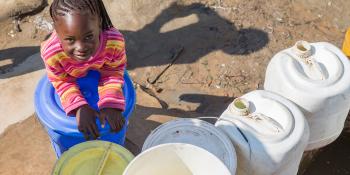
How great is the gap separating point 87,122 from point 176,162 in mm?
444

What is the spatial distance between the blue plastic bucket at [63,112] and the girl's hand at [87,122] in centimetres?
6

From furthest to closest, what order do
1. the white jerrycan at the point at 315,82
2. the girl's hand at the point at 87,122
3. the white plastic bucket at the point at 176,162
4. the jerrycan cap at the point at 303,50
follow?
the jerrycan cap at the point at 303,50, the white jerrycan at the point at 315,82, the girl's hand at the point at 87,122, the white plastic bucket at the point at 176,162

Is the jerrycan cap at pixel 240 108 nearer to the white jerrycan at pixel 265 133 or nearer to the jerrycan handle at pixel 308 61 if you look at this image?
the white jerrycan at pixel 265 133

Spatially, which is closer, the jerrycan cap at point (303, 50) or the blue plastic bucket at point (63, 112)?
the blue plastic bucket at point (63, 112)

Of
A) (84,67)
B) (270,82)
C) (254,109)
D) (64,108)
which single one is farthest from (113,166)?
(270,82)

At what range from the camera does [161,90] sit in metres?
3.52

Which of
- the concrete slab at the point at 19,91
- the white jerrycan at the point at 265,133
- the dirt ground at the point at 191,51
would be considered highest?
the white jerrycan at the point at 265,133

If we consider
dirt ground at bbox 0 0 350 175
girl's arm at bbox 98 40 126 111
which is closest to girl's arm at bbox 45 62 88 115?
girl's arm at bbox 98 40 126 111

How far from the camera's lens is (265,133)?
7.92ft

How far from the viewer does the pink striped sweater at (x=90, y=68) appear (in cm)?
229

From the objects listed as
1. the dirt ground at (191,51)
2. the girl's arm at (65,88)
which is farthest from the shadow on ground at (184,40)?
the girl's arm at (65,88)

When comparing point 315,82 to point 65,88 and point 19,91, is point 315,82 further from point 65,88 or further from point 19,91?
point 19,91

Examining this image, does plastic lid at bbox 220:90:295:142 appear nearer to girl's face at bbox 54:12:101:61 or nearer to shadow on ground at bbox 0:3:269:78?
girl's face at bbox 54:12:101:61

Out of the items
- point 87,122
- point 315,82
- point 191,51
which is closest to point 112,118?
point 87,122
